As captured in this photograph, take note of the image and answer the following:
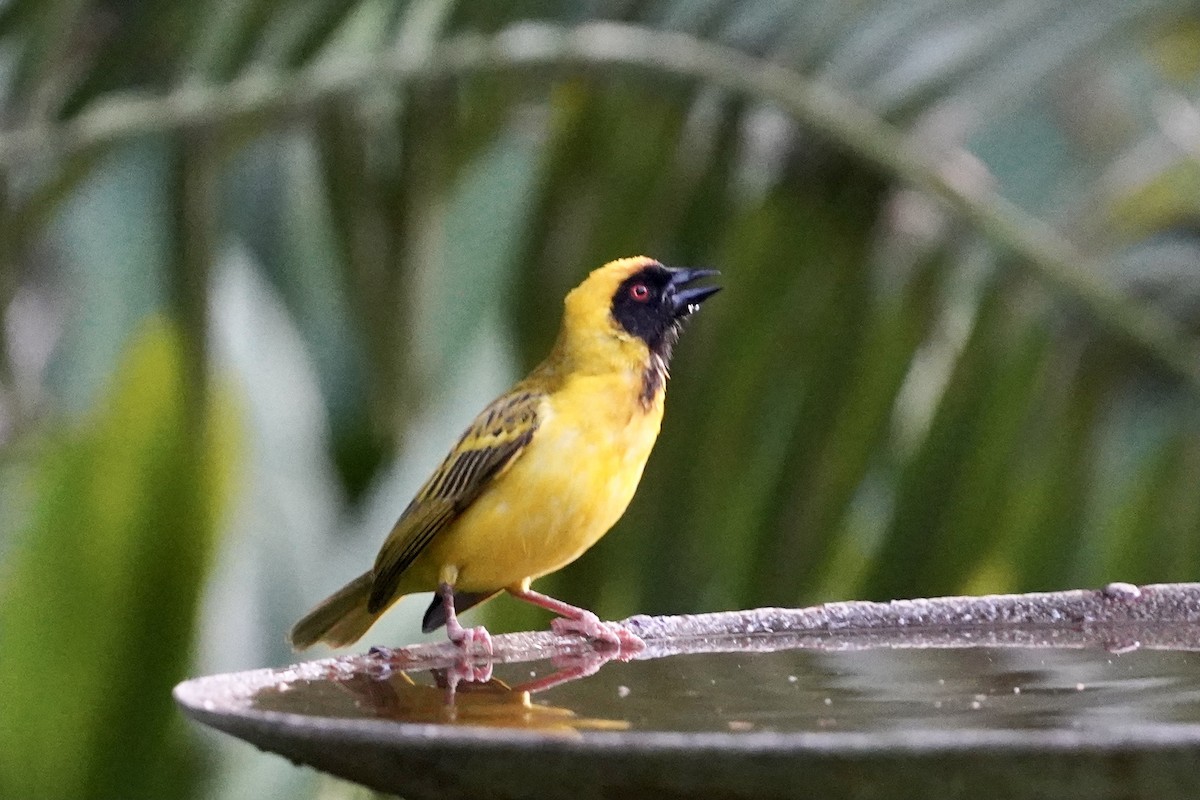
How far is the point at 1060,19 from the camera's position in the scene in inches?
120

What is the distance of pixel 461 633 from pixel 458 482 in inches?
12.3

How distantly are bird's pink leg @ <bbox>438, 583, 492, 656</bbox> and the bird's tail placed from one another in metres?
0.15

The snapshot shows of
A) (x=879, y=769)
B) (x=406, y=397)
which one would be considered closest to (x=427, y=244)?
(x=406, y=397)

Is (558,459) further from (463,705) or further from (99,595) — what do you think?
(99,595)

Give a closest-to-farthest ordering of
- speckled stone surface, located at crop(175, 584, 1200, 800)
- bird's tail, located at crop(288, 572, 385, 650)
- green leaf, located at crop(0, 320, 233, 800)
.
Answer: speckled stone surface, located at crop(175, 584, 1200, 800) < bird's tail, located at crop(288, 572, 385, 650) < green leaf, located at crop(0, 320, 233, 800)

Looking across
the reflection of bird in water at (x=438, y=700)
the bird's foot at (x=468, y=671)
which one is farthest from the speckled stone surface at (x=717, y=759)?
the bird's foot at (x=468, y=671)

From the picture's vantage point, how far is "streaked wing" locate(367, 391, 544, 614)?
2.54 metres

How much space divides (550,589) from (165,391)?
89 centimetres

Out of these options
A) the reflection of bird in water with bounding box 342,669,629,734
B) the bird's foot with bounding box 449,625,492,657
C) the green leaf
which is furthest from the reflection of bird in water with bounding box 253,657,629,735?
the green leaf

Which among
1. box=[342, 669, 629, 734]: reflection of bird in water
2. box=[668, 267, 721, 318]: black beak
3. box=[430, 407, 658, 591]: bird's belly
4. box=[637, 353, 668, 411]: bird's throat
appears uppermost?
box=[668, 267, 721, 318]: black beak

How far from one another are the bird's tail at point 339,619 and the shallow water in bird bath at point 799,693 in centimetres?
65

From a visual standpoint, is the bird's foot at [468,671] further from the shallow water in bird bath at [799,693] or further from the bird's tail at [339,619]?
the bird's tail at [339,619]

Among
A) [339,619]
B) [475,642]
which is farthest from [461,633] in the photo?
[339,619]

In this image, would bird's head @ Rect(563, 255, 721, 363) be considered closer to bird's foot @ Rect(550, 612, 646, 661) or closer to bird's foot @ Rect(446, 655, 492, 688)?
bird's foot @ Rect(550, 612, 646, 661)
